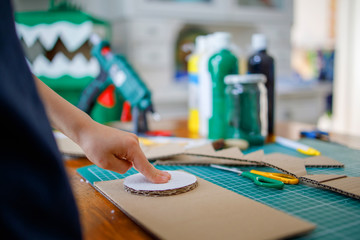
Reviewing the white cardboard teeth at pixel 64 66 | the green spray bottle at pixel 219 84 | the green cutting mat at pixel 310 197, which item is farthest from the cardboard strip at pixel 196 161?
the white cardboard teeth at pixel 64 66

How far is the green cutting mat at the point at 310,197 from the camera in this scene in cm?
37

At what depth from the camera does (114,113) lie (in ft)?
4.78

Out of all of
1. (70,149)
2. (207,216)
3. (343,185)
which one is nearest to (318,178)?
(343,185)

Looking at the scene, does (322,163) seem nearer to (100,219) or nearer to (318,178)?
(318,178)

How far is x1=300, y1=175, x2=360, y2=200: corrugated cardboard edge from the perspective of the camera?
458 millimetres

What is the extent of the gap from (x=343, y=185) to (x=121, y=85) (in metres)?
0.69

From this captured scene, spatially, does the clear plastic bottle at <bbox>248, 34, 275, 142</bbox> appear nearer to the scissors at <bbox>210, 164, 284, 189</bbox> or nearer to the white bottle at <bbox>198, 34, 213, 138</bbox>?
the white bottle at <bbox>198, 34, 213, 138</bbox>

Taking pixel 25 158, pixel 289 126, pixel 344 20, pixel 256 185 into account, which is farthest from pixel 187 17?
pixel 25 158

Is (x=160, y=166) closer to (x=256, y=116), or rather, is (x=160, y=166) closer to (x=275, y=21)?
(x=256, y=116)

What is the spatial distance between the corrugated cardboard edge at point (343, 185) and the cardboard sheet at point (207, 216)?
0.45ft

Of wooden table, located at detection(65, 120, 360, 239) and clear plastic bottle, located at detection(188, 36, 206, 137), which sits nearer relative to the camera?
wooden table, located at detection(65, 120, 360, 239)

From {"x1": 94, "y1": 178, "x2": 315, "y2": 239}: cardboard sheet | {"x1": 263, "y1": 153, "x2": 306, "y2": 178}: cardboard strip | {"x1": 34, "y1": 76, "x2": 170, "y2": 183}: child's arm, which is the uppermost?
{"x1": 34, "y1": 76, "x2": 170, "y2": 183}: child's arm

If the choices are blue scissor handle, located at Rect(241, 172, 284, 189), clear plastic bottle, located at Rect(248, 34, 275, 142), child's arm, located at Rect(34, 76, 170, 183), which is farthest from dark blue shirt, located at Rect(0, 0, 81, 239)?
clear plastic bottle, located at Rect(248, 34, 275, 142)

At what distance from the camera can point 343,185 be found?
1.59 ft
